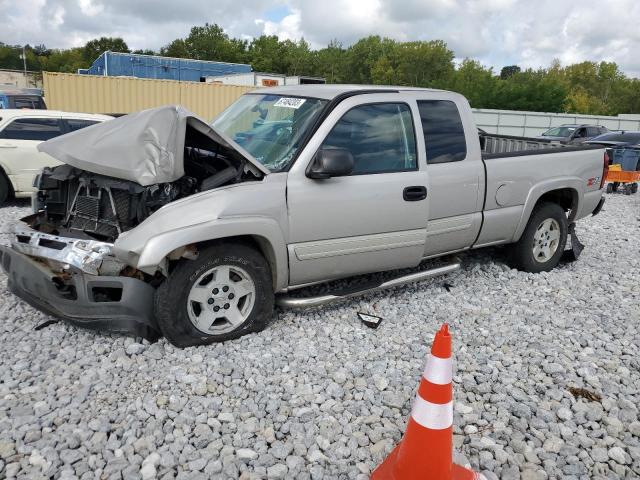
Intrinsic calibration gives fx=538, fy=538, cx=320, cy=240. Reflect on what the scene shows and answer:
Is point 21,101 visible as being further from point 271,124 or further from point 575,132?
point 575,132

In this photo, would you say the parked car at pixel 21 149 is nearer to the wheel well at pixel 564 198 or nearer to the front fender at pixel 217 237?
the front fender at pixel 217 237

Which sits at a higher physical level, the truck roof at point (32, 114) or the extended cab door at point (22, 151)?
the truck roof at point (32, 114)

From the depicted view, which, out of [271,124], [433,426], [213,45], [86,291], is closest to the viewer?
[433,426]

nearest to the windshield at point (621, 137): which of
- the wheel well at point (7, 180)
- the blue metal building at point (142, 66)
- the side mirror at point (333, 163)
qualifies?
the side mirror at point (333, 163)

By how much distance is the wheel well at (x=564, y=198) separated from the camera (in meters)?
5.75

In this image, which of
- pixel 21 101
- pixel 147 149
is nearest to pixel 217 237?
pixel 147 149

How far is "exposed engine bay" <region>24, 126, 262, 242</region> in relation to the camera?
3.71 metres

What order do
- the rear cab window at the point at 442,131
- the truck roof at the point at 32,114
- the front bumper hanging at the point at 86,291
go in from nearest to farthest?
the front bumper hanging at the point at 86,291 → the rear cab window at the point at 442,131 → the truck roof at the point at 32,114

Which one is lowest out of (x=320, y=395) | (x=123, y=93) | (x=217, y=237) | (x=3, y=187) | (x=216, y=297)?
(x=320, y=395)

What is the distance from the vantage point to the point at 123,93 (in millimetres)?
17828

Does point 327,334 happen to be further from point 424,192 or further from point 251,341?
point 424,192

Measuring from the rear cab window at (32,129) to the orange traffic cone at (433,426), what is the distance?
8.44 meters

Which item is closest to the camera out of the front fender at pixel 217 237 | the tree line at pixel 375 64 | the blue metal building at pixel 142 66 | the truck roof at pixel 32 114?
the front fender at pixel 217 237

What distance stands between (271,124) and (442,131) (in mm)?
1477
